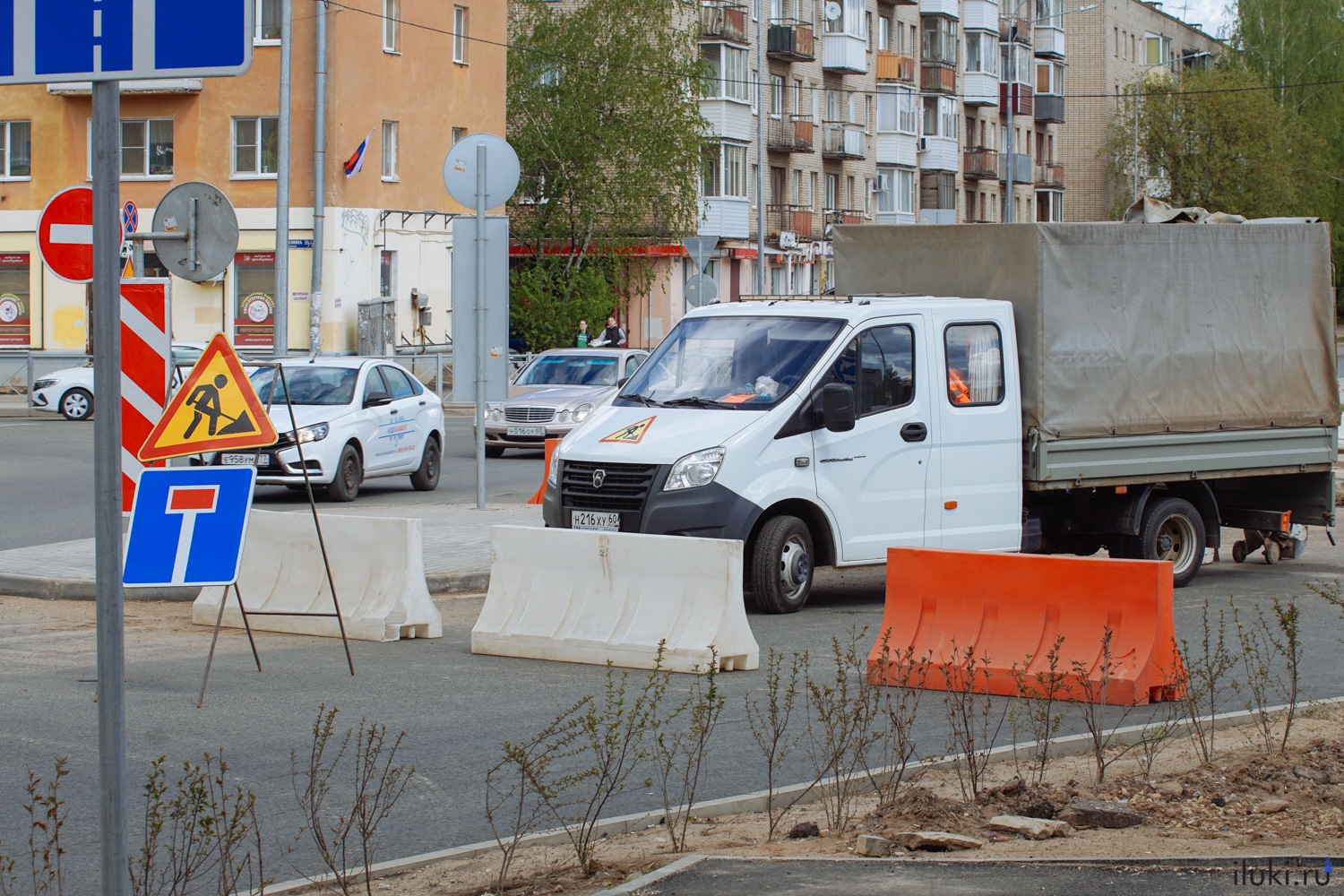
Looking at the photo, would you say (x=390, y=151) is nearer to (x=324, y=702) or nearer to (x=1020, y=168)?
(x=324, y=702)

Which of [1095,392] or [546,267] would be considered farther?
[546,267]

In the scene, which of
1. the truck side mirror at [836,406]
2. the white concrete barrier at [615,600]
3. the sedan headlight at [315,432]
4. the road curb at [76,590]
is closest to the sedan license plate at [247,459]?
the sedan headlight at [315,432]

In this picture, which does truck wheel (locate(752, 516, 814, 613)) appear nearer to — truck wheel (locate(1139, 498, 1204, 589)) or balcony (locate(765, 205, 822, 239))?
truck wheel (locate(1139, 498, 1204, 589))

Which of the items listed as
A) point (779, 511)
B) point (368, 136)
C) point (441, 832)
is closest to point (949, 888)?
point (441, 832)

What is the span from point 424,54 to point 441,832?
4586 cm

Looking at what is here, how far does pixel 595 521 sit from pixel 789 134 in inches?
2273

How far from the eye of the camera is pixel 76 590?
1205cm

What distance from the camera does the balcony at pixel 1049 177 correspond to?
93750 millimetres

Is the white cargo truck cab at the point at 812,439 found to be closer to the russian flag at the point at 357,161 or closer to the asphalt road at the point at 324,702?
the asphalt road at the point at 324,702

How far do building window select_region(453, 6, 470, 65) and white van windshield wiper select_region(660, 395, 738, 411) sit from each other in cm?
4132

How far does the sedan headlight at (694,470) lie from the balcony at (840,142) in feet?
201

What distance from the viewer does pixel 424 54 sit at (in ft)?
163

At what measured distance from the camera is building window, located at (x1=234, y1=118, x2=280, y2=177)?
4601 cm

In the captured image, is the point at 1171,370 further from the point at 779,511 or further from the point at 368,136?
the point at 368,136
